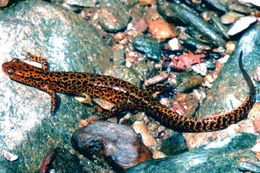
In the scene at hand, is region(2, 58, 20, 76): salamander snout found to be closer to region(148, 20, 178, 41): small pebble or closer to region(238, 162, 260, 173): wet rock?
region(148, 20, 178, 41): small pebble

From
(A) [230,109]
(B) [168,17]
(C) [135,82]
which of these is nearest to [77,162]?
(C) [135,82]

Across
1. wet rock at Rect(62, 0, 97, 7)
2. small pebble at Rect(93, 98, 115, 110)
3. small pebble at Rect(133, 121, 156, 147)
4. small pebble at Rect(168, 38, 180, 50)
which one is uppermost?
wet rock at Rect(62, 0, 97, 7)

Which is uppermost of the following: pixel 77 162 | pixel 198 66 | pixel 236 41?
pixel 236 41

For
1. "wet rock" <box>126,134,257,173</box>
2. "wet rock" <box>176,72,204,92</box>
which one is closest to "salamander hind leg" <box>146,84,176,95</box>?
"wet rock" <box>176,72,204,92</box>

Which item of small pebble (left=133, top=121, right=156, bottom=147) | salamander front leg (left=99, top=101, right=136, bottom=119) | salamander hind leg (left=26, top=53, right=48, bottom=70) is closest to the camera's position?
small pebble (left=133, top=121, right=156, bottom=147)

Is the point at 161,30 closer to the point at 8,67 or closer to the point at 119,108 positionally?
the point at 119,108

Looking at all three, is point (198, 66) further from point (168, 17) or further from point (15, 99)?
point (15, 99)
